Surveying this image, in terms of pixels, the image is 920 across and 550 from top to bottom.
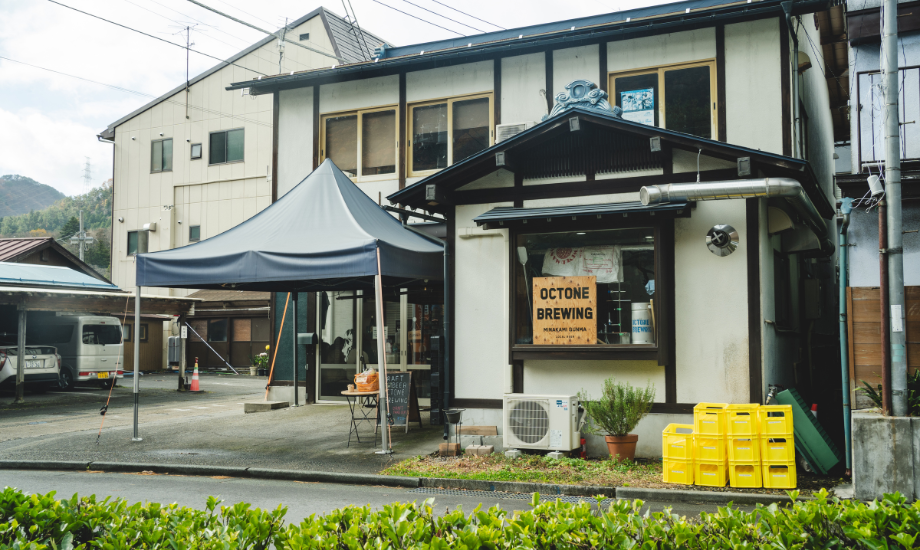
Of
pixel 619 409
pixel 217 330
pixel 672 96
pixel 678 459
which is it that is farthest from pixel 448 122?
pixel 217 330

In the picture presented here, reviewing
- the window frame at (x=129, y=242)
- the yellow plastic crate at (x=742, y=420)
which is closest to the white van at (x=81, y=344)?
the window frame at (x=129, y=242)

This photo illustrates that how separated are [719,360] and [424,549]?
23.8 ft

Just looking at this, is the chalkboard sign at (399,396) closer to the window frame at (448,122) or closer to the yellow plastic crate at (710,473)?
the window frame at (448,122)

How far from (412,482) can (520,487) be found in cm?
131

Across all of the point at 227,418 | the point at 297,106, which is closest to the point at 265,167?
the point at 297,106

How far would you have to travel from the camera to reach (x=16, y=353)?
2033 centimetres

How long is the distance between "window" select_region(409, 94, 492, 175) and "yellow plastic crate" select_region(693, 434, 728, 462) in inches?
292

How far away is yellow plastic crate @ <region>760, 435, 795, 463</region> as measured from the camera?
788 centimetres

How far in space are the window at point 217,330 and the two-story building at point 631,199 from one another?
21181 mm

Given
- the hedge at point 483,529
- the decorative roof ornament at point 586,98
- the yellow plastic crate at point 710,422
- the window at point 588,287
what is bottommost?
the yellow plastic crate at point 710,422

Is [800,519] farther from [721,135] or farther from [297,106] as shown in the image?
[297,106]

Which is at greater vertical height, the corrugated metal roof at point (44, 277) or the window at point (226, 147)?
the window at point (226, 147)

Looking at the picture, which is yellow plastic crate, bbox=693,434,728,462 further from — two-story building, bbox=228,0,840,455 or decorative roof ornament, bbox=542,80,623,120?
decorative roof ornament, bbox=542,80,623,120

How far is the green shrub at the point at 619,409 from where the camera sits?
29.8ft
